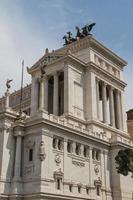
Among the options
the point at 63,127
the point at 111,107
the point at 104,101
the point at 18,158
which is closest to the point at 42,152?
the point at 18,158

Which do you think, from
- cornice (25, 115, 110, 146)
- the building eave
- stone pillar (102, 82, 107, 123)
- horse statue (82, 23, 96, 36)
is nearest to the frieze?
cornice (25, 115, 110, 146)

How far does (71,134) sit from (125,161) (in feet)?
30.1

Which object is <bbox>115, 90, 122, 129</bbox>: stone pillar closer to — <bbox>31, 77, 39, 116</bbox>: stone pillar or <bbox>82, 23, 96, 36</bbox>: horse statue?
<bbox>82, 23, 96, 36</bbox>: horse statue

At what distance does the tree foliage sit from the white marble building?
2.93m

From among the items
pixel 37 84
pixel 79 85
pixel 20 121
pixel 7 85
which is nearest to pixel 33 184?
pixel 20 121

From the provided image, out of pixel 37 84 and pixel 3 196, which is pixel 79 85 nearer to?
pixel 37 84

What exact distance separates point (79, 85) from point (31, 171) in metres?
23.2

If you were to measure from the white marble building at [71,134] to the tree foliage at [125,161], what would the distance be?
293 cm

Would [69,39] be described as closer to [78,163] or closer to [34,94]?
[34,94]

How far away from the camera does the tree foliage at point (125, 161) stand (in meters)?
49.9

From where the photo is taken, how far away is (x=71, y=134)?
48.4 m

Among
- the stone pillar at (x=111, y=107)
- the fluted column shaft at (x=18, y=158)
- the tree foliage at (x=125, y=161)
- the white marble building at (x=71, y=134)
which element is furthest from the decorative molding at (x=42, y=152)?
the stone pillar at (x=111, y=107)

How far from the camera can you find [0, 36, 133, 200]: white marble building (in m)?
43.5

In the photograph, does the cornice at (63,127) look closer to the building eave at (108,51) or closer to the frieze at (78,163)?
the frieze at (78,163)
